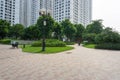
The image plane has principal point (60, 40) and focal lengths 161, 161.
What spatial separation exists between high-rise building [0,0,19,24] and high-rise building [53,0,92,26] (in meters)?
33.8

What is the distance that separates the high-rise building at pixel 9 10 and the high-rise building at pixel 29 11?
59.6 feet

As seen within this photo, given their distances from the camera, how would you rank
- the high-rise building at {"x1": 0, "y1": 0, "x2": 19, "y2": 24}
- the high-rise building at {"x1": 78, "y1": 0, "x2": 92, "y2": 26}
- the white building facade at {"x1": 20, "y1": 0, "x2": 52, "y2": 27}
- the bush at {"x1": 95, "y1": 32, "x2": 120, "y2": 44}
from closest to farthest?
the bush at {"x1": 95, "y1": 32, "x2": 120, "y2": 44} < the high-rise building at {"x1": 0, "y1": 0, "x2": 19, "y2": 24} < the high-rise building at {"x1": 78, "y1": 0, "x2": 92, "y2": 26} < the white building facade at {"x1": 20, "y1": 0, "x2": 52, "y2": 27}

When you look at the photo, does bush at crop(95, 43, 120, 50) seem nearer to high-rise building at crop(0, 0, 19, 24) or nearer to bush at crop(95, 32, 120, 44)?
bush at crop(95, 32, 120, 44)

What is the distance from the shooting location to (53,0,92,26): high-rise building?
131125 millimetres

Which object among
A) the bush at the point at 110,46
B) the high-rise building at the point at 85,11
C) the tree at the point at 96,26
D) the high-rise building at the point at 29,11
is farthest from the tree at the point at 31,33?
the high-rise building at the point at 29,11

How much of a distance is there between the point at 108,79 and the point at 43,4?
507 ft

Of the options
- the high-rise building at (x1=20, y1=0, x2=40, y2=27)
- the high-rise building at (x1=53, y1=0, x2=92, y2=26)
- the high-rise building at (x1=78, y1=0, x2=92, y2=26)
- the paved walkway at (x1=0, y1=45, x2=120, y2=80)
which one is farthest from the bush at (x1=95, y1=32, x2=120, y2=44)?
the high-rise building at (x1=20, y1=0, x2=40, y2=27)

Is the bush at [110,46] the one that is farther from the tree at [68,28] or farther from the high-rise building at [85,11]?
the high-rise building at [85,11]

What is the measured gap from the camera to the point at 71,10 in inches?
5162

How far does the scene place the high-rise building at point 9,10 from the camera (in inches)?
4968

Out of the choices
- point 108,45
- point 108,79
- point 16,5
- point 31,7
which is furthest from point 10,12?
point 108,79

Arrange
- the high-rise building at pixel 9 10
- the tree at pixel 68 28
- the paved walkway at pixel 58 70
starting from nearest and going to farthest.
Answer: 1. the paved walkway at pixel 58 70
2. the tree at pixel 68 28
3. the high-rise building at pixel 9 10

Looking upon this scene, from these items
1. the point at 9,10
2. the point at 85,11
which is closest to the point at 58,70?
the point at 9,10

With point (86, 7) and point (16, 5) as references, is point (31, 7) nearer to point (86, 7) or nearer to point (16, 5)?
point (16, 5)
